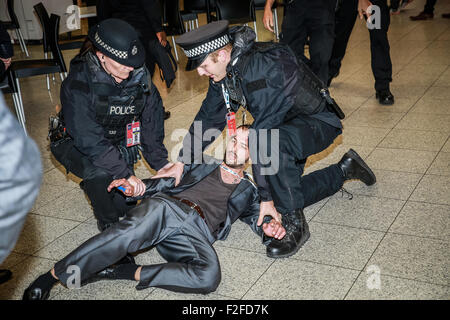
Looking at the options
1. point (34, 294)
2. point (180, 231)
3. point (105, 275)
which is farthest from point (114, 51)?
point (34, 294)

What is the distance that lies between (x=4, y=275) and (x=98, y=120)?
2.80ft

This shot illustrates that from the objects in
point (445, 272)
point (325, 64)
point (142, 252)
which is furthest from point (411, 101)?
point (142, 252)

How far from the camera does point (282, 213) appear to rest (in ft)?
8.08

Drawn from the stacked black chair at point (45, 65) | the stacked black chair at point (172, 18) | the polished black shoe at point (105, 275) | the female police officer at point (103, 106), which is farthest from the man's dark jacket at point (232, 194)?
the stacked black chair at point (172, 18)

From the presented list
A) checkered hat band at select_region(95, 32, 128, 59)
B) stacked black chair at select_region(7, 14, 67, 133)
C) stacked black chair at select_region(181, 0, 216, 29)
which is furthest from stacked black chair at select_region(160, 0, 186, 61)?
checkered hat band at select_region(95, 32, 128, 59)

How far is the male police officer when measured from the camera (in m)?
2.25

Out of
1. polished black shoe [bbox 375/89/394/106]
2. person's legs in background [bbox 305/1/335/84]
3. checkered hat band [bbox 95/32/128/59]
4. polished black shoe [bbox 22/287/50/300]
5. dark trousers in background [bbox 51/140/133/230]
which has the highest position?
checkered hat band [bbox 95/32/128/59]

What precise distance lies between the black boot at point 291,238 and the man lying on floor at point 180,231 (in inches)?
3.2

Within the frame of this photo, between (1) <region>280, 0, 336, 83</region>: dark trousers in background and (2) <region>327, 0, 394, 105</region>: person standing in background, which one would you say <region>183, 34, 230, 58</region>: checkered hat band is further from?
(2) <region>327, 0, 394, 105</region>: person standing in background

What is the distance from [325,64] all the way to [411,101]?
866 mm

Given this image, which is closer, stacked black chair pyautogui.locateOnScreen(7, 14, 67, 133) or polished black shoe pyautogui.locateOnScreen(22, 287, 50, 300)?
polished black shoe pyautogui.locateOnScreen(22, 287, 50, 300)

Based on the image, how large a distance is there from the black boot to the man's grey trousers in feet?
1.04

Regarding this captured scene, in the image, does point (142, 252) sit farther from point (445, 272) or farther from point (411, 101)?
point (411, 101)
